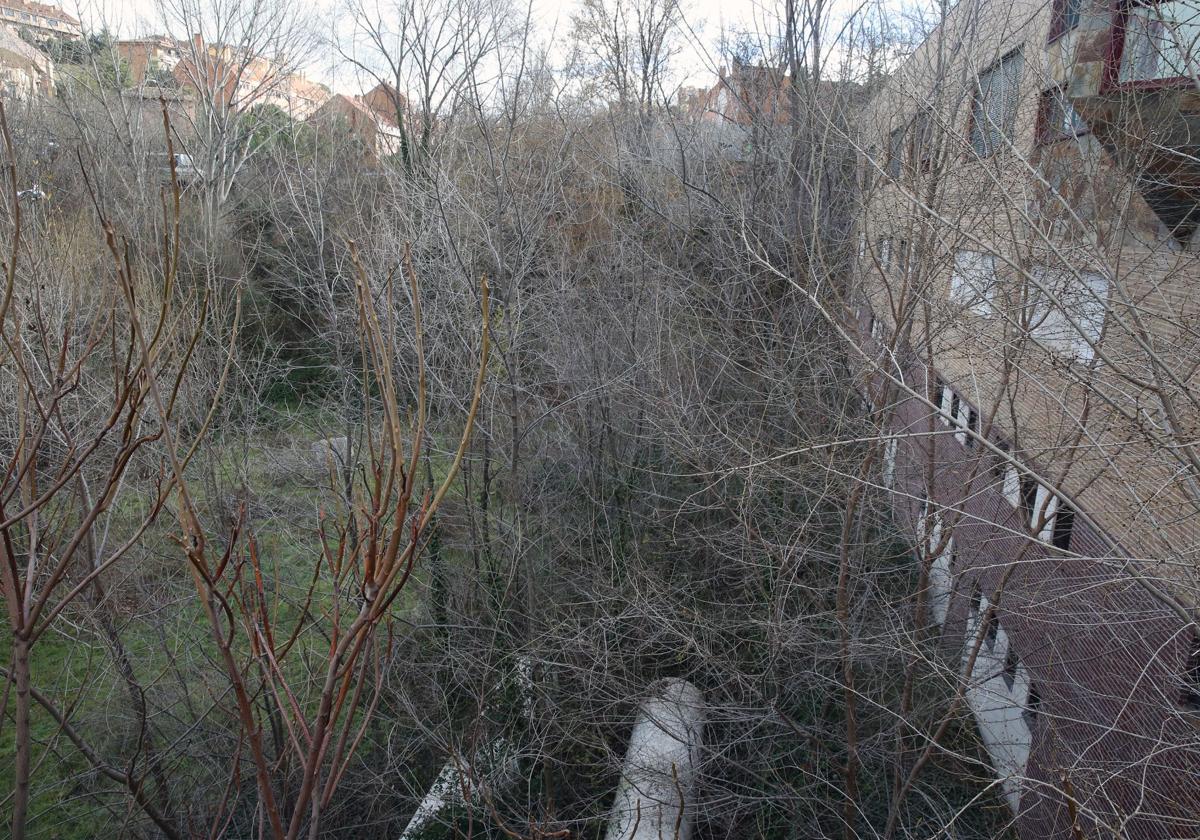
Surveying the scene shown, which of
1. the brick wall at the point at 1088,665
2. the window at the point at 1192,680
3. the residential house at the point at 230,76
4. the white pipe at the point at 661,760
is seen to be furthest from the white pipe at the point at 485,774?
the residential house at the point at 230,76

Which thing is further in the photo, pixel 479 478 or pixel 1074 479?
pixel 479 478

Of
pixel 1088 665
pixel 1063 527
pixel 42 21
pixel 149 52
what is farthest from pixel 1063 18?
pixel 42 21

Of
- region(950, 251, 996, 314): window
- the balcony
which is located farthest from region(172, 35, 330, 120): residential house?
the balcony

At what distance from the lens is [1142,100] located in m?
6.32

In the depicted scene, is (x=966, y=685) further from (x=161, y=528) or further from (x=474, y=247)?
(x=161, y=528)

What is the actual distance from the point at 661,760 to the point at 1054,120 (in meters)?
7.27

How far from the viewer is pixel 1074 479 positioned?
8.49 meters

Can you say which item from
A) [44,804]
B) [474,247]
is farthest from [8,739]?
[474,247]

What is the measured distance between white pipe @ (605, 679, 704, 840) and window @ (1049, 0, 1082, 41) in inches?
273

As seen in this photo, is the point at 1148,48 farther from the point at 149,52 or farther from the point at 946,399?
the point at 149,52

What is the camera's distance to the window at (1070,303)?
431 centimetres

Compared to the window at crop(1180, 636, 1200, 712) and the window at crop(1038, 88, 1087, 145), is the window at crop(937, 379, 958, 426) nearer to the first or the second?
the window at crop(1038, 88, 1087, 145)

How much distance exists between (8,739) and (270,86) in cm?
1704

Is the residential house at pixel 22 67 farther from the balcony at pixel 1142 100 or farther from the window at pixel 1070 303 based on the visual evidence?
the window at pixel 1070 303
